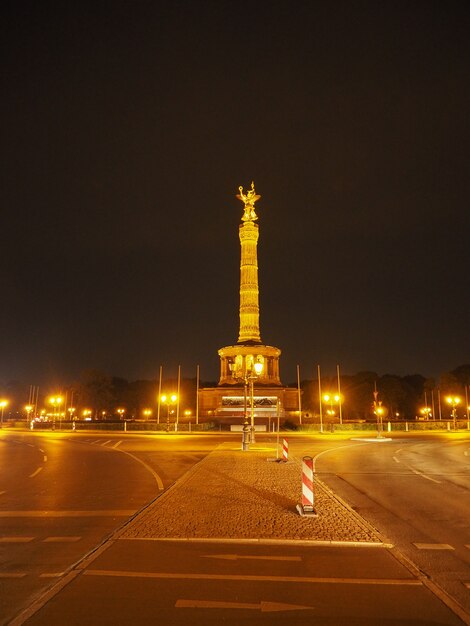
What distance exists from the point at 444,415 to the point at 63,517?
420 feet

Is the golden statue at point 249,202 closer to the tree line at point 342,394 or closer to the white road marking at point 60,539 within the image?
the tree line at point 342,394

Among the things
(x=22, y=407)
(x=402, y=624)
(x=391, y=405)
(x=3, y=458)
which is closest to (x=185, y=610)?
(x=402, y=624)

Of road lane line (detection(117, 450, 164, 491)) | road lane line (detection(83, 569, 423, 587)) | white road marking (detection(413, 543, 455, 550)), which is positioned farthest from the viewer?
road lane line (detection(117, 450, 164, 491))

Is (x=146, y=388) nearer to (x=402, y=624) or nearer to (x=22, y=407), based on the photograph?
(x=22, y=407)

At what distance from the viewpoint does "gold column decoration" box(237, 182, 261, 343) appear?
3167 inches

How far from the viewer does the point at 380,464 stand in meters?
22.2

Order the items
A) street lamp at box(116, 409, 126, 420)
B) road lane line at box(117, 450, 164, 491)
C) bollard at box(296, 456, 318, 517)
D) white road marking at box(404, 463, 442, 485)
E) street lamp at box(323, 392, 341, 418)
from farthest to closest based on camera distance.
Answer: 1. street lamp at box(116, 409, 126, 420)
2. street lamp at box(323, 392, 341, 418)
3. white road marking at box(404, 463, 442, 485)
4. road lane line at box(117, 450, 164, 491)
5. bollard at box(296, 456, 318, 517)

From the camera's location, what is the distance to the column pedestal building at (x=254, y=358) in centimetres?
7319

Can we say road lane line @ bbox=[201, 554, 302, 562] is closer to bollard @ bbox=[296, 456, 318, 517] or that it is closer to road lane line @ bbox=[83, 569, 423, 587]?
road lane line @ bbox=[83, 569, 423, 587]

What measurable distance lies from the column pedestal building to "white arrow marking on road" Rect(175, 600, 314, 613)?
64.3m

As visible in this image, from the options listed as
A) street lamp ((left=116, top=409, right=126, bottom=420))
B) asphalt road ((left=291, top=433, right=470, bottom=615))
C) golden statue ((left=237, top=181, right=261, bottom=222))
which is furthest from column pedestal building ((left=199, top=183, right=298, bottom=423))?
asphalt road ((left=291, top=433, right=470, bottom=615))

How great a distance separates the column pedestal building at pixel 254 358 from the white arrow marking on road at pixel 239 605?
211ft

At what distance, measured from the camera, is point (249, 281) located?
82.0 m

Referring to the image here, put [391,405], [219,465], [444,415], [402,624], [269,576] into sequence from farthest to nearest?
[444,415]
[391,405]
[219,465]
[269,576]
[402,624]
